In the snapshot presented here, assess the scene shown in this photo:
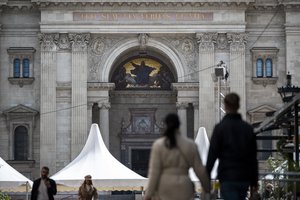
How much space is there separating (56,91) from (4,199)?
2377cm

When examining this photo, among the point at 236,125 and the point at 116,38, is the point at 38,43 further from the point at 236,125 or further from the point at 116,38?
the point at 236,125

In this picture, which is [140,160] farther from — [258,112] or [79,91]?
[258,112]

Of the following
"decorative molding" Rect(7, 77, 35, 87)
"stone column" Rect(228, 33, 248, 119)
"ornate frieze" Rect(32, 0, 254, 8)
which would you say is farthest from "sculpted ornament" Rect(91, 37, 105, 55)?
"stone column" Rect(228, 33, 248, 119)

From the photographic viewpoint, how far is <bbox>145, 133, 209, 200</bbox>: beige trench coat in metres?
12.6

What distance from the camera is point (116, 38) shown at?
5628 centimetres

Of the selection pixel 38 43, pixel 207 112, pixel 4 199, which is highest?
pixel 38 43

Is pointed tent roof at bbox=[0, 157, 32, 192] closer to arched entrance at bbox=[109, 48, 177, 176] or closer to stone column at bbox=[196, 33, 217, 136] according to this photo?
stone column at bbox=[196, 33, 217, 136]

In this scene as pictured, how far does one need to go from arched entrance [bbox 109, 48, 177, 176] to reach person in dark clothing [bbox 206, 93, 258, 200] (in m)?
46.1

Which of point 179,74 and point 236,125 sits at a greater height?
point 179,74

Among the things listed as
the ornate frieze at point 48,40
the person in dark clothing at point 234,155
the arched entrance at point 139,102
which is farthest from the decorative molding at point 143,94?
the person in dark clothing at point 234,155

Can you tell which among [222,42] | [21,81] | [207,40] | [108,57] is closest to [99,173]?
[108,57]

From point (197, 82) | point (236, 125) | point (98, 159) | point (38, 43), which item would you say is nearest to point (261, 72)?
point (197, 82)

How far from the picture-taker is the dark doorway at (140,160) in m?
58.9

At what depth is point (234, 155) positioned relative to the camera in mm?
13055
